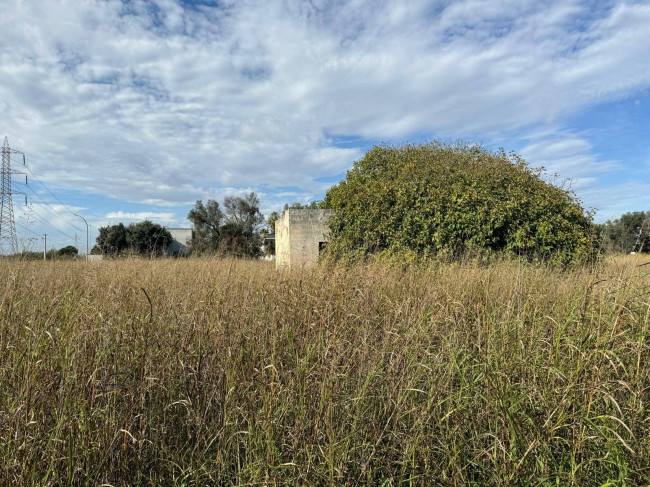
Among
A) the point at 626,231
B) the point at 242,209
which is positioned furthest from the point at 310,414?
the point at 242,209

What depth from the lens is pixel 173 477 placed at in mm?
2105

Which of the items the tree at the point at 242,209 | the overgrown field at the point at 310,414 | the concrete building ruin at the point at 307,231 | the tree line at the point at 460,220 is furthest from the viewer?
the tree at the point at 242,209

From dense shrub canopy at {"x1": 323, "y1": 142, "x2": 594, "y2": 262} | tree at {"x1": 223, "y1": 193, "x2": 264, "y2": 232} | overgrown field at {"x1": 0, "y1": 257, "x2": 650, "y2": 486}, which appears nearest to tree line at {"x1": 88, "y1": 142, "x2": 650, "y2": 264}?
dense shrub canopy at {"x1": 323, "y1": 142, "x2": 594, "y2": 262}

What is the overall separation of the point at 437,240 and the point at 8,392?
8707 mm

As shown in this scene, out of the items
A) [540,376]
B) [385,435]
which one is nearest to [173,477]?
[385,435]

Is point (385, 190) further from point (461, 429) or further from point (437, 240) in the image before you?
point (461, 429)

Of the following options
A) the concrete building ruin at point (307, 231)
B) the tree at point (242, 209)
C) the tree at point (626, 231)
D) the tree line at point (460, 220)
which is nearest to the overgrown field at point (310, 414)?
the tree at point (626, 231)

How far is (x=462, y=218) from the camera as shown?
9602 millimetres

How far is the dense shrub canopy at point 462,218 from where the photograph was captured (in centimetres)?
969

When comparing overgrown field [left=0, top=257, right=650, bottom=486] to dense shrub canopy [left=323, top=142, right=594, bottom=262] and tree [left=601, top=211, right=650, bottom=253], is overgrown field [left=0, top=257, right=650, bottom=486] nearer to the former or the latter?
tree [left=601, top=211, right=650, bottom=253]

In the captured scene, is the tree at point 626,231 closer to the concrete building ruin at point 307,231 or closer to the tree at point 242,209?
the concrete building ruin at point 307,231

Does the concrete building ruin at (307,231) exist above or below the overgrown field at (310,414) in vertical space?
above

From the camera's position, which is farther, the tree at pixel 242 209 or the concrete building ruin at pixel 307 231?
the tree at pixel 242 209

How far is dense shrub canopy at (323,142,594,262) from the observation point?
9.69 meters
